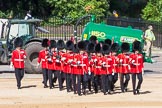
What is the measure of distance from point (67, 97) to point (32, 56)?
7.46m

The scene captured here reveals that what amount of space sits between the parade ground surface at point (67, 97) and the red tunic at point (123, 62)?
757 millimetres

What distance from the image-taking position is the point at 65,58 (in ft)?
74.3

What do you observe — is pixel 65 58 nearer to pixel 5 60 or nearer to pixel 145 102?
pixel 145 102

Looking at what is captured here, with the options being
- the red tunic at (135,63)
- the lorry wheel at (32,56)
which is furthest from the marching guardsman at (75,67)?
the lorry wheel at (32,56)

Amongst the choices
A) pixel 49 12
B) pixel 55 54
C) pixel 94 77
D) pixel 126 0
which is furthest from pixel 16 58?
pixel 126 0

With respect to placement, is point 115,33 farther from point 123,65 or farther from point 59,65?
point 123,65

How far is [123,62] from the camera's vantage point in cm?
2255

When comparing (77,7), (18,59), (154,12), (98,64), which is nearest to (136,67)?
(98,64)

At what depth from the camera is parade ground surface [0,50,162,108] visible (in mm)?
20141

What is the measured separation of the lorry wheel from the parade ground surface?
2.32 metres

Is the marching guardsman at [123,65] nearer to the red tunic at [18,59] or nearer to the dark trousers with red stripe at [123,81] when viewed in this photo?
the dark trousers with red stripe at [123,81]

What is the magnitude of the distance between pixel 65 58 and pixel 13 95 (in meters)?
2.05

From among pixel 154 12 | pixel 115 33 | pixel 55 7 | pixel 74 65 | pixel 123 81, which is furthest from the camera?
pixel 55 7

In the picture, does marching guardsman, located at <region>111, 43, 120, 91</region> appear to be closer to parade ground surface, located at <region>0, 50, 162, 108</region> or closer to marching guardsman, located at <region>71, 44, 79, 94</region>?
parade ground surface, located at <region>0, 50, 162, 108</region>
